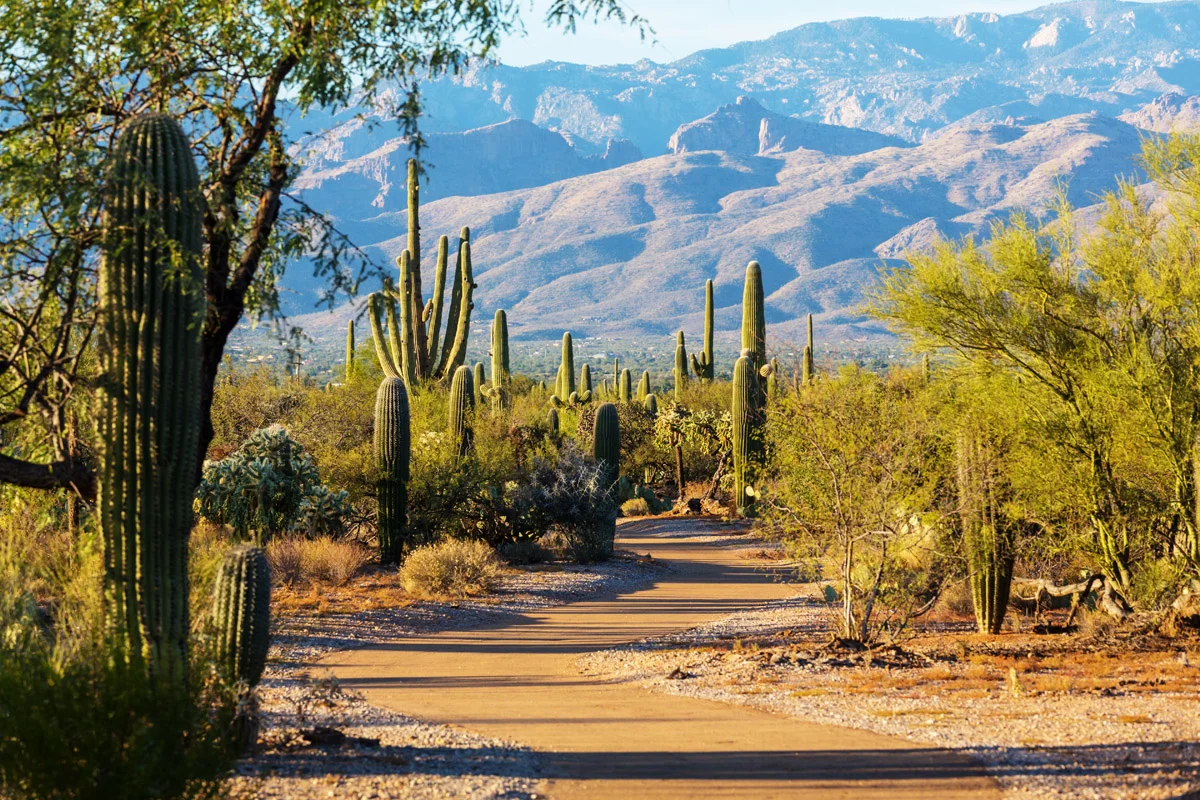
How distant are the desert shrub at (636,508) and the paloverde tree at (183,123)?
23.0 m

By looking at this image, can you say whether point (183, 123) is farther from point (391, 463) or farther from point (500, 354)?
point (500, 354)

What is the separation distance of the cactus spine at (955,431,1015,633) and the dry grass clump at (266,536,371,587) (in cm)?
807

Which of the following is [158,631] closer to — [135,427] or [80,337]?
[135,427]

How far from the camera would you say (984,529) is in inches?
Result: 511

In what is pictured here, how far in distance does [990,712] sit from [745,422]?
1830cm

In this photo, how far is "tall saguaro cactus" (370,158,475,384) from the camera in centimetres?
2364

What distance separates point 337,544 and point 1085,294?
1046cm

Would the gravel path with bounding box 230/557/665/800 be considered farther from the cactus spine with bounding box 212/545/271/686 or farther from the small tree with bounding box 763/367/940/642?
the small tree with bounding box 763/367/940/642

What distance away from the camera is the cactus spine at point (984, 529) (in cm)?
1270

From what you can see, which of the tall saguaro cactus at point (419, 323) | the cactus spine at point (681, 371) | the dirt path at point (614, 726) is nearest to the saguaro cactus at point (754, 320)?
the tall saguaro cactus at point (419, 323)

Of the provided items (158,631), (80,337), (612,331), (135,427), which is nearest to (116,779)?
(158,631)

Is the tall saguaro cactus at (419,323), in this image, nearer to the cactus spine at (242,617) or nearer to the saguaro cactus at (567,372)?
the cactus spine at (242,617)

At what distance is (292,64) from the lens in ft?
25.4

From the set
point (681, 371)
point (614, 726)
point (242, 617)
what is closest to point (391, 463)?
point (614, 726)
